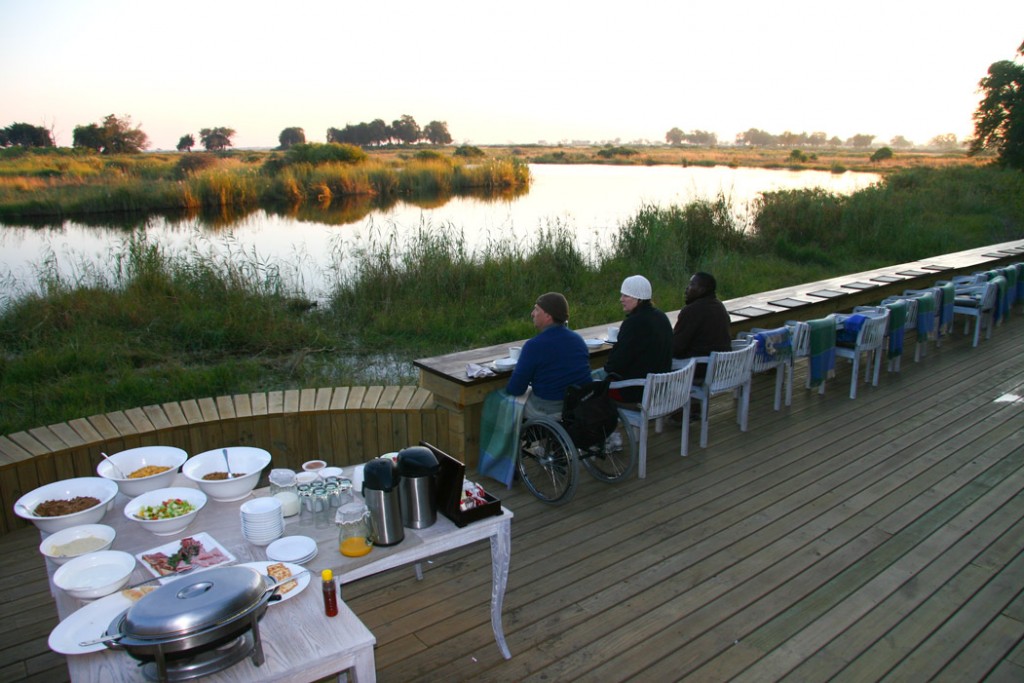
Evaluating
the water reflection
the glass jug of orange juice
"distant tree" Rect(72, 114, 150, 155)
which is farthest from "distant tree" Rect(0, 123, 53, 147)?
A: the glass jug of orange juice

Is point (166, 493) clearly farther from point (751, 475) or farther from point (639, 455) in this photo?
point (751, 475)

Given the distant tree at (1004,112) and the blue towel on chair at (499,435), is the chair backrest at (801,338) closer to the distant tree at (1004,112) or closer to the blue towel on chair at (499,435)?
the blue towel on chair at (499,435)

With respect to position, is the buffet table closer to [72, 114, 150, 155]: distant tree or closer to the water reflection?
the water reflection

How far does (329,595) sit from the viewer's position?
1.77 meters

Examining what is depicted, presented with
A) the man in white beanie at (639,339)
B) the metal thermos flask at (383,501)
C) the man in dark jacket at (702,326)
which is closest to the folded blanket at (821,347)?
the man in dark jacket at (702,326)

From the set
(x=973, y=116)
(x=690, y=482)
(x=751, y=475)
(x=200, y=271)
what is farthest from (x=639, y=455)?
(x=973, y=116)

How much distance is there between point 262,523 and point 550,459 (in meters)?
1.79

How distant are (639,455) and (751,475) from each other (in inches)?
25.9

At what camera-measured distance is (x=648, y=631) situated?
2619 mm

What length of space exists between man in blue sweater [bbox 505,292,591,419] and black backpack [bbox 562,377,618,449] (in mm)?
113

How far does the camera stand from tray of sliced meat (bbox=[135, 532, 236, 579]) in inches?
77.3

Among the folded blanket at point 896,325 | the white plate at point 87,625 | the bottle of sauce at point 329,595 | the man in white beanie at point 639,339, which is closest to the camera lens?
the white plate at point 87,625

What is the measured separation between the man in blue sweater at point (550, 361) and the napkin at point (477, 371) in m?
0.24

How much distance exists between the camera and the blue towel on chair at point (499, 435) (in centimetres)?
377
